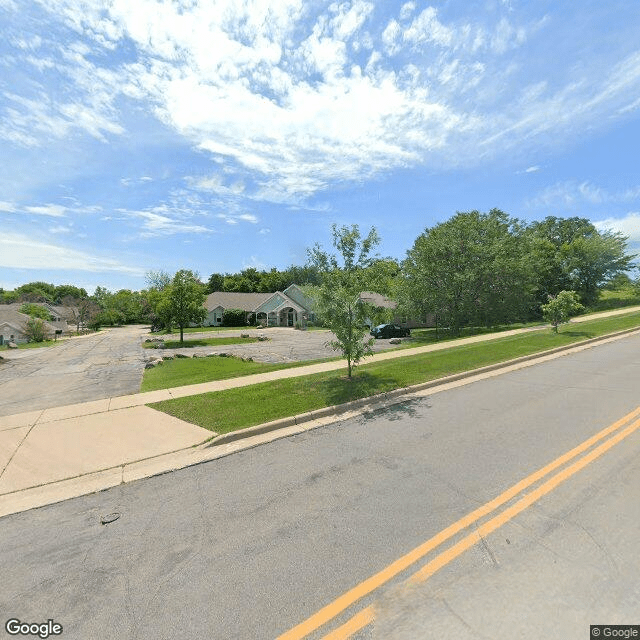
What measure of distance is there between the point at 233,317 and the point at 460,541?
57.8 meters

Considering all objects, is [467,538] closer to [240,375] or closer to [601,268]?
[240,375]

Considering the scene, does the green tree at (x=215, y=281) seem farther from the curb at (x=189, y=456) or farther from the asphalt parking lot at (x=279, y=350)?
the curb at (x=189, y=456)

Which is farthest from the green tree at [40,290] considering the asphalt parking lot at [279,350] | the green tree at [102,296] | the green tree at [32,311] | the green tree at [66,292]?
the asphalt parking lot at [279,350]

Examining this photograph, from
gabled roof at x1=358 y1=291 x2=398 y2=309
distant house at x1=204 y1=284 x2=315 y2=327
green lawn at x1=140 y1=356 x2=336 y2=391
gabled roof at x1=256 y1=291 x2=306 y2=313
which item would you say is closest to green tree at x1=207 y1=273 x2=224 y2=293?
distant house at x1=204 y1=284 x2=315 y2=327

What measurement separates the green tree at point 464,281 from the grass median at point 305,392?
1449cm

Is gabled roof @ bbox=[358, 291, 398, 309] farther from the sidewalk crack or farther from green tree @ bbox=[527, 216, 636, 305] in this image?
green tree @ bbox=[527, 216, 636, 305]

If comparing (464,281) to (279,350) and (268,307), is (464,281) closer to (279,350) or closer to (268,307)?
(279,350)

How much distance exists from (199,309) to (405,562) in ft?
110

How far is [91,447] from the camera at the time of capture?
654cm

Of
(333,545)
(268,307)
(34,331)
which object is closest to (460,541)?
(333,545)

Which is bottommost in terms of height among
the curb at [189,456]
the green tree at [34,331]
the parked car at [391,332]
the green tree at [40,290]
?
the curb at [189,456]

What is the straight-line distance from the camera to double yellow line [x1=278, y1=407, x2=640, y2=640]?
9.06 feet

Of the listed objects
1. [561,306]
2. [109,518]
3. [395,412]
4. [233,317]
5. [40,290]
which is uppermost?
[40,290]

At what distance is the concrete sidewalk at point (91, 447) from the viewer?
5.27m
